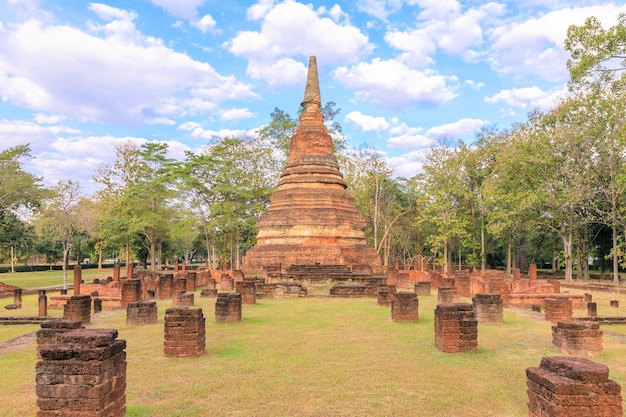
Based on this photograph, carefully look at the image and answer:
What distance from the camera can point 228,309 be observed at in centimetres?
1098

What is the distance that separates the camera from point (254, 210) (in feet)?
125

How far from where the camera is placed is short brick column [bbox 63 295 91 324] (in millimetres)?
11070

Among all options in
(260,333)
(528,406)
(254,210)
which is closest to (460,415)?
(528,406)

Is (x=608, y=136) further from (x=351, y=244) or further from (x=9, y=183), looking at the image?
(x=9, y=183)

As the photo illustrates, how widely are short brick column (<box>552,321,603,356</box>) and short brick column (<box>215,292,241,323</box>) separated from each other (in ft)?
22.2

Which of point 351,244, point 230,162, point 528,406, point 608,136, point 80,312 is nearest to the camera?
point 528,406

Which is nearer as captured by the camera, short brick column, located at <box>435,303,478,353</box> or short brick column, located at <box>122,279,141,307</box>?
short brick column, located at <box>435,303,478,353</box>

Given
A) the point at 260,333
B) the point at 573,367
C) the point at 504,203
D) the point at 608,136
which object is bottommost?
the point at 260,333

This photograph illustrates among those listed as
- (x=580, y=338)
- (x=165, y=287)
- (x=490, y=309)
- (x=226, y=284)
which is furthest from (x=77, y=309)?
(x=580, y=338)

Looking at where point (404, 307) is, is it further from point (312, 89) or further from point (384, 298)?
point (312, 89)

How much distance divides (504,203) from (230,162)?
66.9 ft

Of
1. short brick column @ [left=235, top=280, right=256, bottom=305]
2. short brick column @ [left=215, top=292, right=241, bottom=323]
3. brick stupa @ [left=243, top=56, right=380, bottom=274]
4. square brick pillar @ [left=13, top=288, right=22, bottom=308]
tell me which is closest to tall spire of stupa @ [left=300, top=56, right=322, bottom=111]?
brick stupa @ [left=243, top=56, right=380, bottom=274]

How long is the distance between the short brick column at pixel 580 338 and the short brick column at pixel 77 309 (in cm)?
1019

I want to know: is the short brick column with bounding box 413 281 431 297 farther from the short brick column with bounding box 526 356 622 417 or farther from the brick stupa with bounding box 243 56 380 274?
the short brick column with bounding box 526 356 622 417
